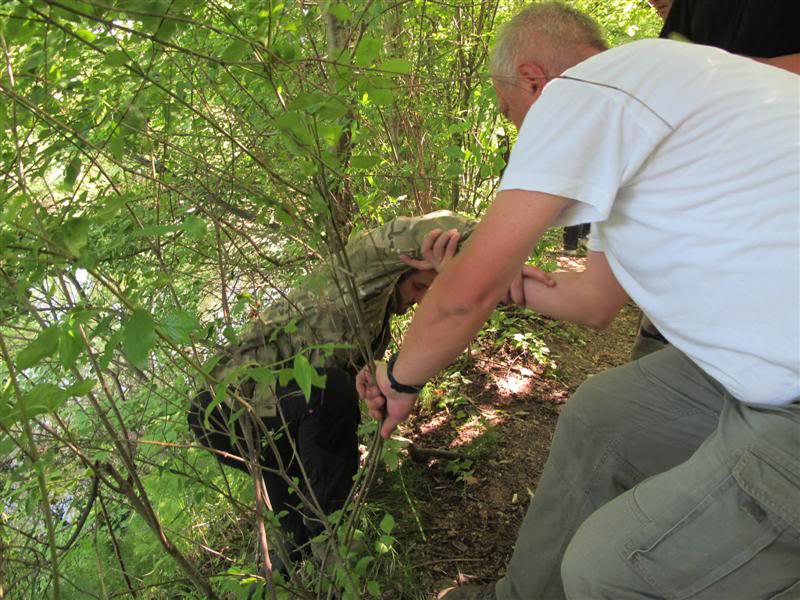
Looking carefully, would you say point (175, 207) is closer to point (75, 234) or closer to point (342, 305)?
point (342, 305)

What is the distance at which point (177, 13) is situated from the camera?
1.12m

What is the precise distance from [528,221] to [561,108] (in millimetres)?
239

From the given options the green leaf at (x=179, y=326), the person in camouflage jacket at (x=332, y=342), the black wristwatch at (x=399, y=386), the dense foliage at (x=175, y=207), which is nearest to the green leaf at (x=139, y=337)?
the dense foliage at (x=175, y=207)

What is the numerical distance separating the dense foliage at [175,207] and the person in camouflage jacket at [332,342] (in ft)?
0.48

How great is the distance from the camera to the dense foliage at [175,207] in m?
1.10

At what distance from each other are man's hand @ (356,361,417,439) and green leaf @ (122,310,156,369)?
84cm

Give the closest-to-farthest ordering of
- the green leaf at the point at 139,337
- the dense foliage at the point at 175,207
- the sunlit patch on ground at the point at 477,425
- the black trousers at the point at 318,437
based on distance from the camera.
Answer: the green leaf at the point at 139,337 → the dense foliage at the point at 175,207 → the black trousers at the point at 318,437 → the sunlit patch on ground at the point at 477,425

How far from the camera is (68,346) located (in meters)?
0.93

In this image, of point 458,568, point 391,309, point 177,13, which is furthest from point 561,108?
point 458,568

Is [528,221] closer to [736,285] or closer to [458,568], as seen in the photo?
[736,285]

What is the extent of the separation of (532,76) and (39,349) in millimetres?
1341

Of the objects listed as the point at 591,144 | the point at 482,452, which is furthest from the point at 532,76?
the point at 482,452

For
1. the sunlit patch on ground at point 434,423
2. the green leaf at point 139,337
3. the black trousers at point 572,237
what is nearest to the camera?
the green leaf at point 139,337

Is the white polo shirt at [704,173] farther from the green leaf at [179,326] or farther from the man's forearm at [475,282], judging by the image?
the green leaf at [179,326]
